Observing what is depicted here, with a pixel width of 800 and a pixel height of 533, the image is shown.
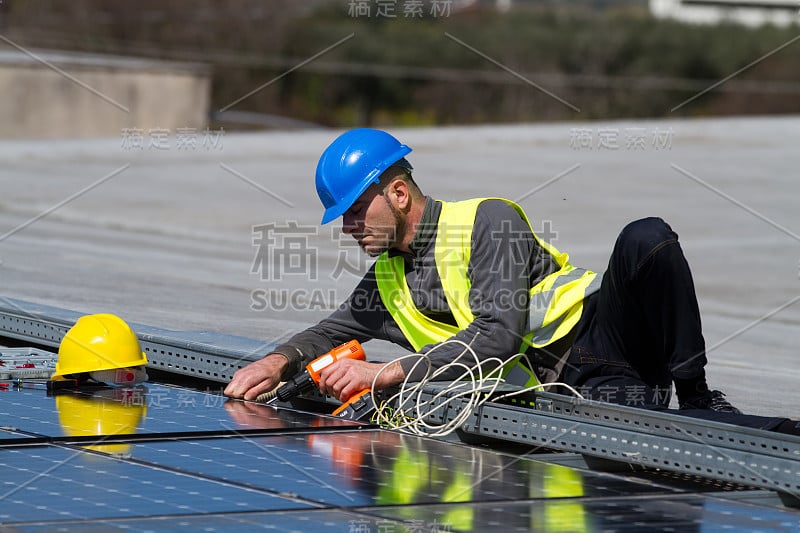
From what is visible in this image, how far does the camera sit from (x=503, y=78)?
31859 millimetres

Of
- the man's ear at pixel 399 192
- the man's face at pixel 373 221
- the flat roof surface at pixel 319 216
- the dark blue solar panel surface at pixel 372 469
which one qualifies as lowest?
the dark blue solar panel surface at pixel 372 469

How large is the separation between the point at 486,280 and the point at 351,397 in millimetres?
666

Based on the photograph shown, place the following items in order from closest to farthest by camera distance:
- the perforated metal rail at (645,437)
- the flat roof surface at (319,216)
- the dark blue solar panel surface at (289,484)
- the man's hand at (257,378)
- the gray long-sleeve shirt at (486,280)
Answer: the dark blue solar panel surface at (289,484)
the perforated metal rail at (645,437)
the gray long-sleeve shirt at (486,280)
the man's hand at (257,378)
the flat roof surface at (319,216)

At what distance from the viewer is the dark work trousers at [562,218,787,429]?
4.37 m

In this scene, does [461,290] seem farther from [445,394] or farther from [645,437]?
[645,437]

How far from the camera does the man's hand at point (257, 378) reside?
4.95 m

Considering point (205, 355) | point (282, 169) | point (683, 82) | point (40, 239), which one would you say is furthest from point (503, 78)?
point (205, 355)

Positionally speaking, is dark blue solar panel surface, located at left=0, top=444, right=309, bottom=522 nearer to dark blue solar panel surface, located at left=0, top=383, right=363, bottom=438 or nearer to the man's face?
dark blue solar panel surface, located at left=0, top=383, right=363, bottom=438

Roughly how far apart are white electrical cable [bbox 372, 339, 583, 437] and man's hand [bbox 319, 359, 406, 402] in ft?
0.08

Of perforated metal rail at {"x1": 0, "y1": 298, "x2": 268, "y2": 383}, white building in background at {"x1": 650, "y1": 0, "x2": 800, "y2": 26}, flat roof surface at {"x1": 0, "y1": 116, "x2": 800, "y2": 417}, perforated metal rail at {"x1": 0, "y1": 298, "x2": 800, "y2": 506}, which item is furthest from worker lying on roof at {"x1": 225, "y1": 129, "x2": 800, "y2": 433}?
white building in background at {"x1": 650, "y1": 0, "x2": 800, "y2": 26}

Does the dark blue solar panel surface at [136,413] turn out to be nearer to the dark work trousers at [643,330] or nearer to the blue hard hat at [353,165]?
the blue hard hat at [353,165]

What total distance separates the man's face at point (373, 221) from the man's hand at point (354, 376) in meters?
0.40

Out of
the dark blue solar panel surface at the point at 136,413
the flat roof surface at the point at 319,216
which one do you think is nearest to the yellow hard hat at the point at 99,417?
the dark blue solar panel surface at the point at 136,413

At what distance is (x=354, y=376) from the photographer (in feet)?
15.3
